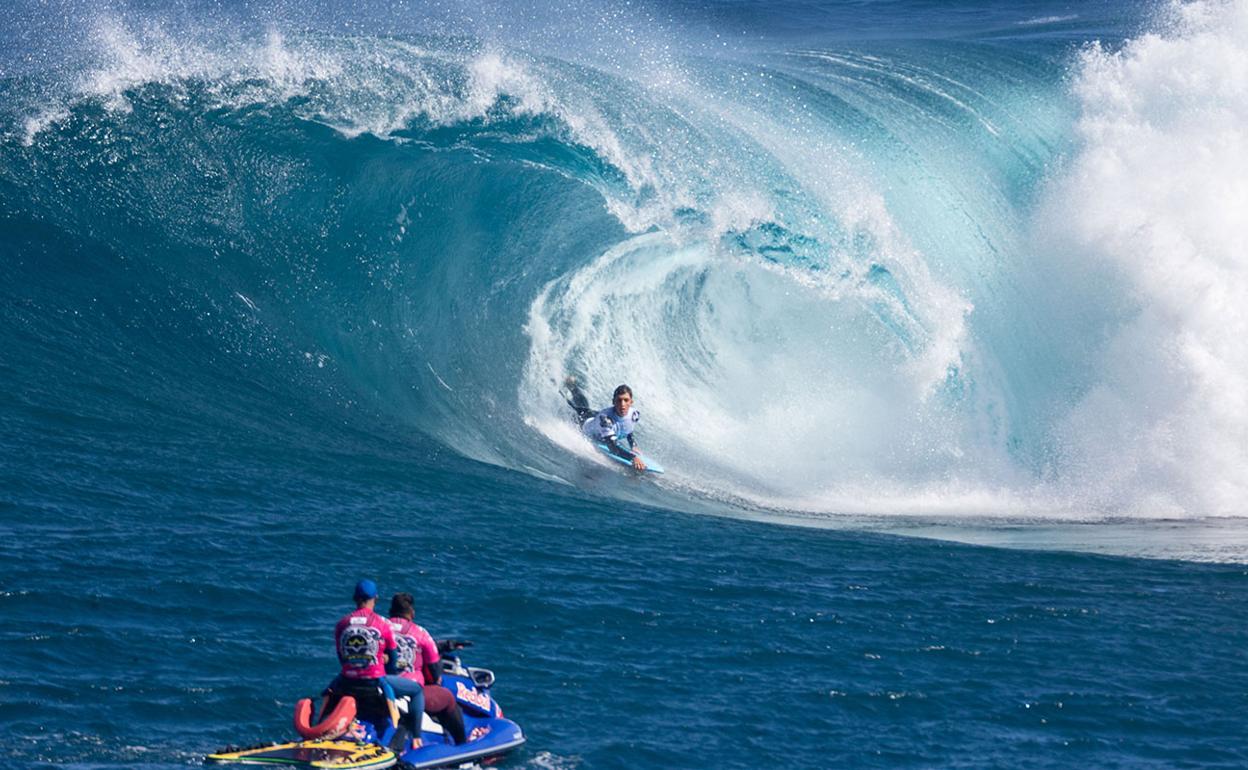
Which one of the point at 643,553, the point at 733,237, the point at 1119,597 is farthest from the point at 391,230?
the point at 1119,597

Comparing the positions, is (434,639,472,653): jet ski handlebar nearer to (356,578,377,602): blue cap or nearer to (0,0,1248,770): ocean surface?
(0,0,1248,770): ocean surface

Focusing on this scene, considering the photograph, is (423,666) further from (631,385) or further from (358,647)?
(631,385)

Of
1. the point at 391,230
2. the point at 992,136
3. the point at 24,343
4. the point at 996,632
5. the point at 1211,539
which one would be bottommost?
the point at 996,632

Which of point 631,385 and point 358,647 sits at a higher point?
point 631,385

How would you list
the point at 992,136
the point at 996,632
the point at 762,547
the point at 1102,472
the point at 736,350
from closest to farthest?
the point at 996,632, the point at 762,547, the point at 1102,472, the point at 736,350, the point at 992,136

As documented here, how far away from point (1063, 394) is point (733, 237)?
5993 millimetres

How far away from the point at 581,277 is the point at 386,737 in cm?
1362

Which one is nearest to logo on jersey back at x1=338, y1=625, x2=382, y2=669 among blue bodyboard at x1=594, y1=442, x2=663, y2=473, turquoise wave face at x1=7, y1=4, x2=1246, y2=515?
turquoise wave face at x1=7, y1=4, x2=1246, y2=515

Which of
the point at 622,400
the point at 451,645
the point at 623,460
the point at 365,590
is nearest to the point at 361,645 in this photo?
the point at 365,590

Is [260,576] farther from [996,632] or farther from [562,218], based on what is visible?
[562,218]

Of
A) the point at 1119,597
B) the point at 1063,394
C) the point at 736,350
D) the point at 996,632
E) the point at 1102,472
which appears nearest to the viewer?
the point at 996,632

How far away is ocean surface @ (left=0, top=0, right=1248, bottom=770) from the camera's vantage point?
12.7 meters

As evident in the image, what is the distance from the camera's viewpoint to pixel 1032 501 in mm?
20844

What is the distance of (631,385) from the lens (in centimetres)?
2377
